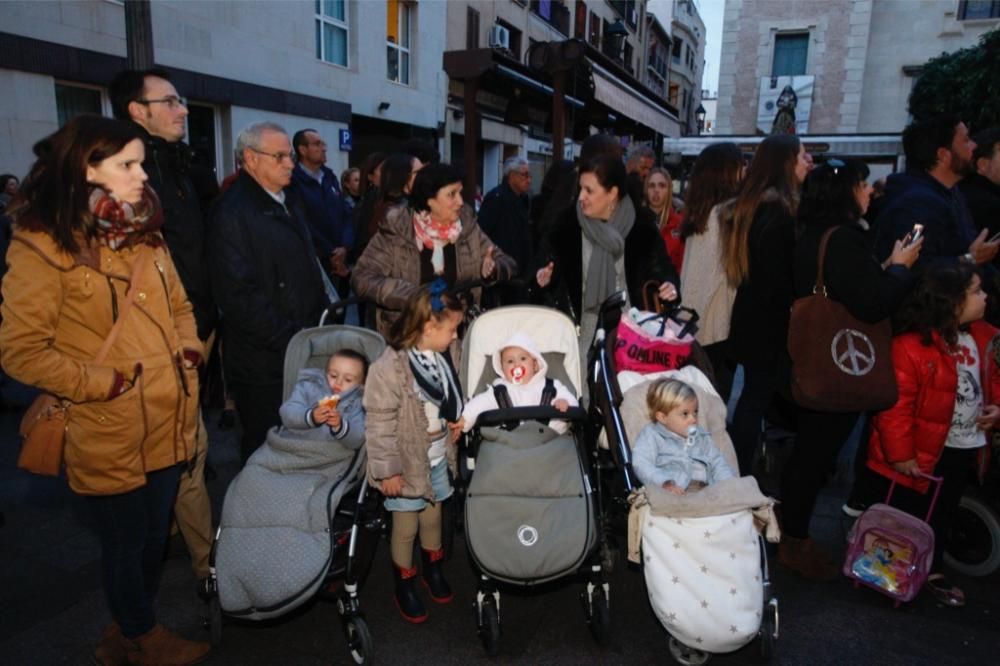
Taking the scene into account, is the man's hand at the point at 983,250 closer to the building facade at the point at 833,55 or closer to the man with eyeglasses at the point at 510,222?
the man with eyeglasses at the point at 510,222

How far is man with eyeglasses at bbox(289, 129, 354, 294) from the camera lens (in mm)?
5449

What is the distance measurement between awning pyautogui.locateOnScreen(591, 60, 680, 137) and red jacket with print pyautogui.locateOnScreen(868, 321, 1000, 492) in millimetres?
5989

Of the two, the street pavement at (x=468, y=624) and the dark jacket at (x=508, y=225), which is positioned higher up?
the dark jacket at (x=508, y=225)

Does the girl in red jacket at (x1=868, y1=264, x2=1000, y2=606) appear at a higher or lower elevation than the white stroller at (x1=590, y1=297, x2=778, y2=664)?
higher

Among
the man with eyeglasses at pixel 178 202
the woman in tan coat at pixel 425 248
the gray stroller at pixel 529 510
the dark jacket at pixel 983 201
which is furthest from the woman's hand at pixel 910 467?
the man with eyeglasses at pixel 178 202

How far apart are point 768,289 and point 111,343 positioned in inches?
115

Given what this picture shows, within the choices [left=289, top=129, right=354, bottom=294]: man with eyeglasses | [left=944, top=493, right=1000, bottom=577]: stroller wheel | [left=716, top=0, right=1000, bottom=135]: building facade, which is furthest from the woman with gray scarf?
[left=716, top=0, right=1000, bottom=135]: building facade

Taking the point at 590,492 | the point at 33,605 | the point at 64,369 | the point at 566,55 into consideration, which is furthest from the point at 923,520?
the point at 566,55

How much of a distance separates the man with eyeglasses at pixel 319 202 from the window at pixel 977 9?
2739 centimetres

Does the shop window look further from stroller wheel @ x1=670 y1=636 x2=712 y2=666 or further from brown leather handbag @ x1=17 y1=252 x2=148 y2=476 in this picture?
stroller wheel @ x1=670 y1=636 x2=712 y2=666

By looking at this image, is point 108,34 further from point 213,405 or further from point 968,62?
point 968,62

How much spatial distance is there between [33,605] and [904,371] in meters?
4.14

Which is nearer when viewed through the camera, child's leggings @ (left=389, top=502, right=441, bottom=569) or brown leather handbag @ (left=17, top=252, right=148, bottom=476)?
brown leather handbag @ (left=17, top=252, right=148, bottom=476)

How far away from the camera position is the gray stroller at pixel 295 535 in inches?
94.7
